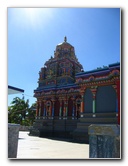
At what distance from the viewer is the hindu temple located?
12103mm

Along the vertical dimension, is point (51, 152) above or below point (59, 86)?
below

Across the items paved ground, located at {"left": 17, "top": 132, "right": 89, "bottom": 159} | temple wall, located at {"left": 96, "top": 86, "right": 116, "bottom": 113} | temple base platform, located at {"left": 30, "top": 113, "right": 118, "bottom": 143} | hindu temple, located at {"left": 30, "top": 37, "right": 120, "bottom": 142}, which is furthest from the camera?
temple base platform, located at {"left": 30, "top": 113, "right": 118, "bottom": 143}

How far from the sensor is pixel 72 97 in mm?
19359

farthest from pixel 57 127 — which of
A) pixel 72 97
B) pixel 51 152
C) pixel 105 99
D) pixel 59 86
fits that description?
pixel 51 152

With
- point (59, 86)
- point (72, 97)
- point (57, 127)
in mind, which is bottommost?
point (57, 127)

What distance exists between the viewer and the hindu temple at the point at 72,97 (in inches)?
477

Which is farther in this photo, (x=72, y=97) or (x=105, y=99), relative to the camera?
(x=72, y=97)

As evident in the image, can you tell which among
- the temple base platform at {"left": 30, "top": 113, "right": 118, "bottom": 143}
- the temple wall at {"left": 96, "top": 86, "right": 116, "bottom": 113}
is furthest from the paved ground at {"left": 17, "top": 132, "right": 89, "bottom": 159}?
the temple base platform at {"left": 30, "top": 113, "right": 118, "bottom": 143}

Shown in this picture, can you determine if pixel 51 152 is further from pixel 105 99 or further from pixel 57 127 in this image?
pixel 57 127

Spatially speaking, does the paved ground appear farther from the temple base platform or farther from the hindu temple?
the temple base platform

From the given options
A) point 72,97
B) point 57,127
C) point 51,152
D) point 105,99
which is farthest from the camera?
point 72,97

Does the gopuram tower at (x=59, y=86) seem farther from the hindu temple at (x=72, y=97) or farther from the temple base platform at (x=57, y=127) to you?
the temple base platform at (x=57, y=127)

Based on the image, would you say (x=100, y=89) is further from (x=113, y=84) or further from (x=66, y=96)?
(x=66, y=96)
